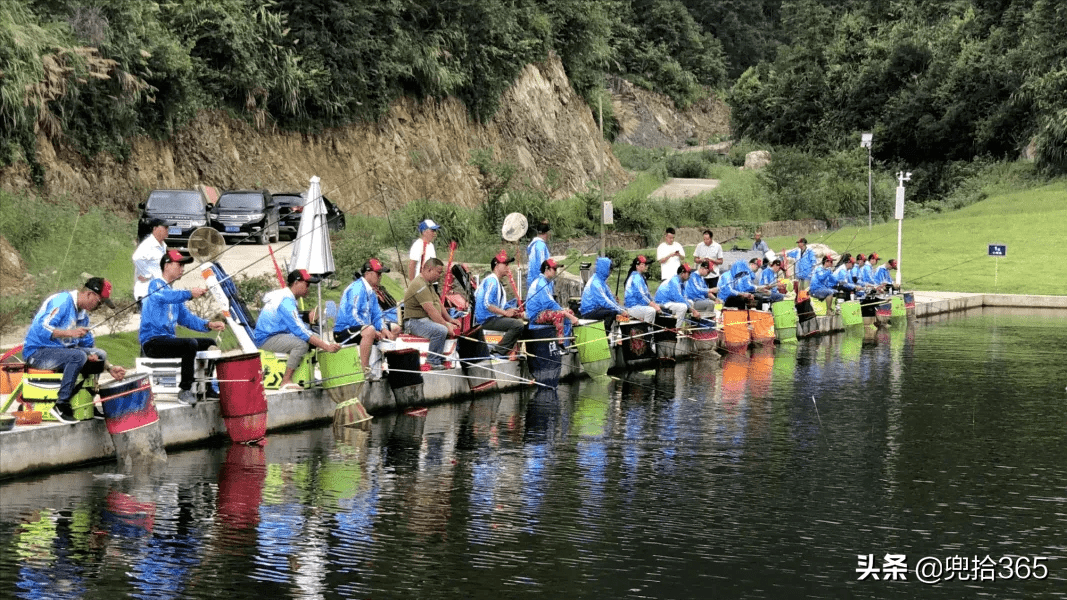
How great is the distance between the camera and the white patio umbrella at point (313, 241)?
20.4 metres

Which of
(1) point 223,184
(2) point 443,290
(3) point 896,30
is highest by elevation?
(3) point 896,30

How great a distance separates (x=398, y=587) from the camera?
35.5 feet

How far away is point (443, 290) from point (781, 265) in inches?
500

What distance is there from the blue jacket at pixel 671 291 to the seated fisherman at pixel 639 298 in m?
0.74

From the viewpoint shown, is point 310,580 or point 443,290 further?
point 443,290

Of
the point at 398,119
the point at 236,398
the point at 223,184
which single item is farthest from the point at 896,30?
the point at 236,398

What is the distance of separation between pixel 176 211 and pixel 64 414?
2148cm

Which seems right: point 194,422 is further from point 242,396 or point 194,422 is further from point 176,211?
point 176,211

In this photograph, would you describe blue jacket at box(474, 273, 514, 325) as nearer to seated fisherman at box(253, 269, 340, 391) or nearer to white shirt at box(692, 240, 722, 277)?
seated fisherman at box(253, 269, 340, 391)

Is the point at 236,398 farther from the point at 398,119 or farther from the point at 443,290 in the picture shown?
the point at 398,119

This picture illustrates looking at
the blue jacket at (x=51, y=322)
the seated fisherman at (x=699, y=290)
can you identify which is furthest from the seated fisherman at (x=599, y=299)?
the blue jacket at (x=51, y=322)

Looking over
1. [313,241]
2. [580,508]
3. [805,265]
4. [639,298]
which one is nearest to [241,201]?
[805,265]

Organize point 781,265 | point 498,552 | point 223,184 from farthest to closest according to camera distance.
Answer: point 223,184 < point 781,265 < point 498,552

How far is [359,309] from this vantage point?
64.3ft
